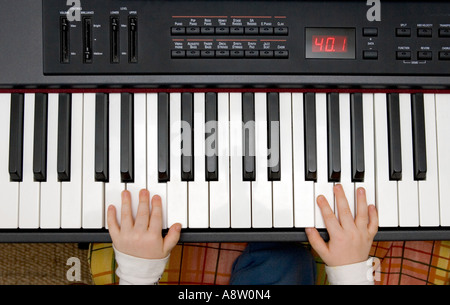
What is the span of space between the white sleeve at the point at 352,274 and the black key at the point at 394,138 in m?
0.25

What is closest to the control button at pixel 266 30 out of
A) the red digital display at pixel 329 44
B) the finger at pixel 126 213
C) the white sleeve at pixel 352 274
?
the red digital display at pixel 329 44

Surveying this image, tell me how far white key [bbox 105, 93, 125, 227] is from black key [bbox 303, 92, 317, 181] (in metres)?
0.49

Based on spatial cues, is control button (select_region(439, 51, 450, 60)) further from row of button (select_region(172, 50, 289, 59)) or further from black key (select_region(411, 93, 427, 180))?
row of button (select_region(172, 50, 289, 59))

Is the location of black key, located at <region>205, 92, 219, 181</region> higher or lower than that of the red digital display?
lower

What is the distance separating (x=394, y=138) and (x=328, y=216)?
0.27 meters

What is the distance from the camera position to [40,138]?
1.00 meters

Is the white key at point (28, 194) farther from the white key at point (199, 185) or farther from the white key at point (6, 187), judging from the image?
the white key at point (199, 185)

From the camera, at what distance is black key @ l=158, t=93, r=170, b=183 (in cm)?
99

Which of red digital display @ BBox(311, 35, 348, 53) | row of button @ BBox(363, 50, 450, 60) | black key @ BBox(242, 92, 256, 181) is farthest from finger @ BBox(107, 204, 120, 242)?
row of button @ BBox(363, 50, 450, 60)

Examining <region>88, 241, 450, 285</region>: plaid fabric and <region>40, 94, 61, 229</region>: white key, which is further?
<region>88, 241, 450, 285</region>: plaid fabric

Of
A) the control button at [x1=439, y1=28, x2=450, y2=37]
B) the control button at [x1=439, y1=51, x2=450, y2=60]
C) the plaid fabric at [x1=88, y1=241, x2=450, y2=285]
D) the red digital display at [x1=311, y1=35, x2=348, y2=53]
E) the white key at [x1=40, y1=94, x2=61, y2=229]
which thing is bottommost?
the plaid fabric at [x1=88, y1=241, x2=450, y2=285]

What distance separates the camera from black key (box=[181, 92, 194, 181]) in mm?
991

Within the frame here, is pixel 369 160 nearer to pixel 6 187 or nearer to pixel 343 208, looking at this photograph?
pixel 343 208

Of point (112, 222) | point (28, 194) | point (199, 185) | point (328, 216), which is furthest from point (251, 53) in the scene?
point (28, 194)
